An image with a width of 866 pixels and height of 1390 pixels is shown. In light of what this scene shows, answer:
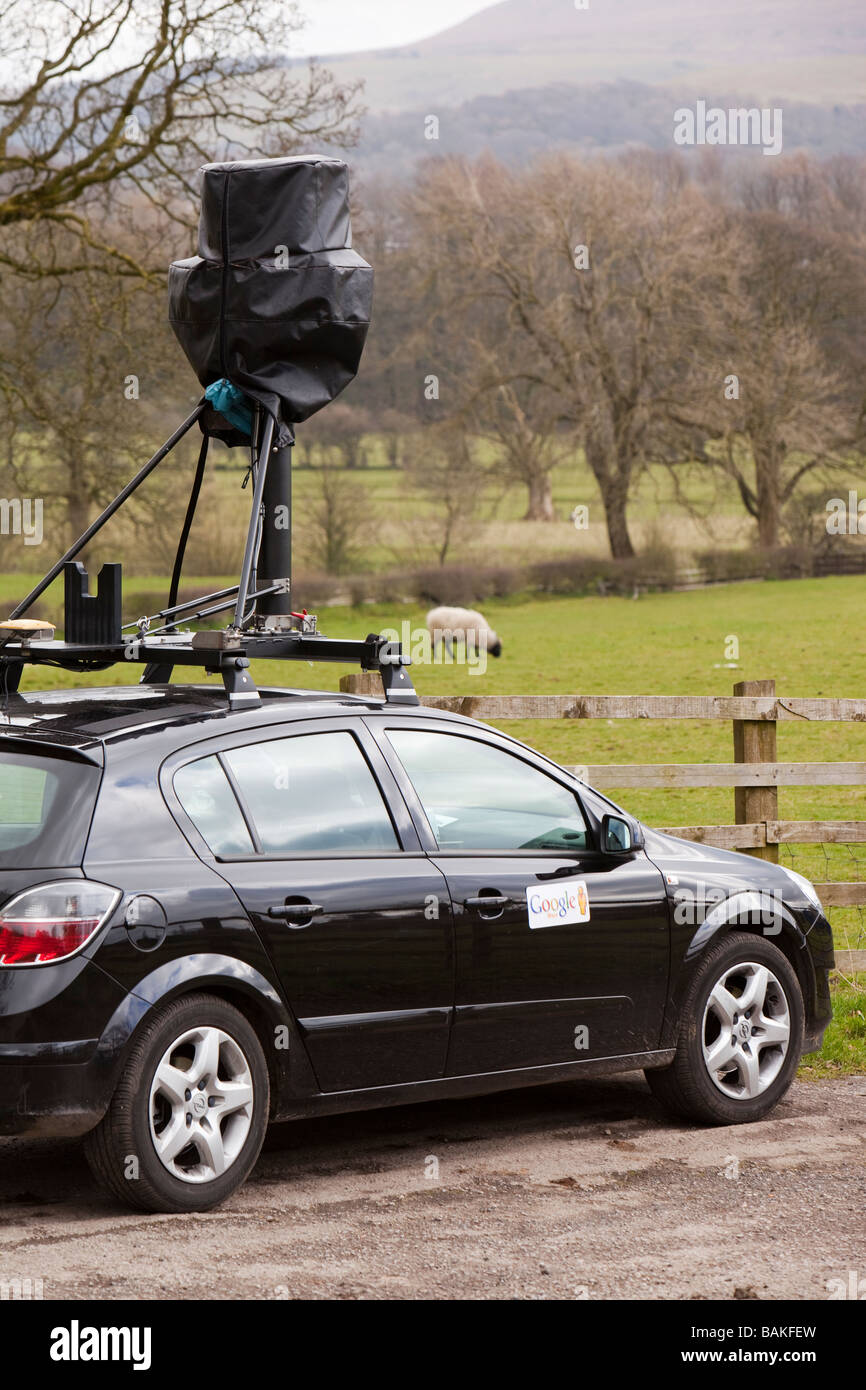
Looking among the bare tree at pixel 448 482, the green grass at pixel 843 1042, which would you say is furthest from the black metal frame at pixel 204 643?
the bare tree at pixel 448 482

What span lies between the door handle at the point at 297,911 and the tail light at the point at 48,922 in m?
0.61

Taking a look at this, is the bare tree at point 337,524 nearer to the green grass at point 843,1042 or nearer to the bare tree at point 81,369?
the bare tree at point 81,369

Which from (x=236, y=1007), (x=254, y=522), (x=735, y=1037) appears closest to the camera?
(x=236, y=1007)

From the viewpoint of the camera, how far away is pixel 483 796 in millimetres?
6383

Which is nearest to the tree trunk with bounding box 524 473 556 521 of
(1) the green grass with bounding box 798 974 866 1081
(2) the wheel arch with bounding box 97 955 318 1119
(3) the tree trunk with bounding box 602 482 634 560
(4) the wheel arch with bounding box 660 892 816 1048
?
(3) the tree trunk with bounding box 602 482 634 560

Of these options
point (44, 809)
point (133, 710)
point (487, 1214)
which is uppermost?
point (133, 710)

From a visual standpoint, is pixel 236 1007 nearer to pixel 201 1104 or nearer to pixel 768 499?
pixel 201 1104

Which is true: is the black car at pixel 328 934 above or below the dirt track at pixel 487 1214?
above

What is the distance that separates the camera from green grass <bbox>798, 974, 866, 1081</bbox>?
25.0ft

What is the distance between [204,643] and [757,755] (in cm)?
419

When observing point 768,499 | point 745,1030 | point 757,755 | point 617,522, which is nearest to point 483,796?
point 745,1030

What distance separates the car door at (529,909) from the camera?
6070 millimetres

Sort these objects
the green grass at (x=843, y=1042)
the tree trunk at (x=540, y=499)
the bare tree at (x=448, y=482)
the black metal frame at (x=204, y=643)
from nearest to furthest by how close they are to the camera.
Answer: the black metal frame at (x=204, y=643), the green grass at (x=843, y=1042), the bare tree at (x=448, y=482), the tree trunk at (x=540, y=499)

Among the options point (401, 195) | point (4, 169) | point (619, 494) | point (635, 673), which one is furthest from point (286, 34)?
point (401, 195)
